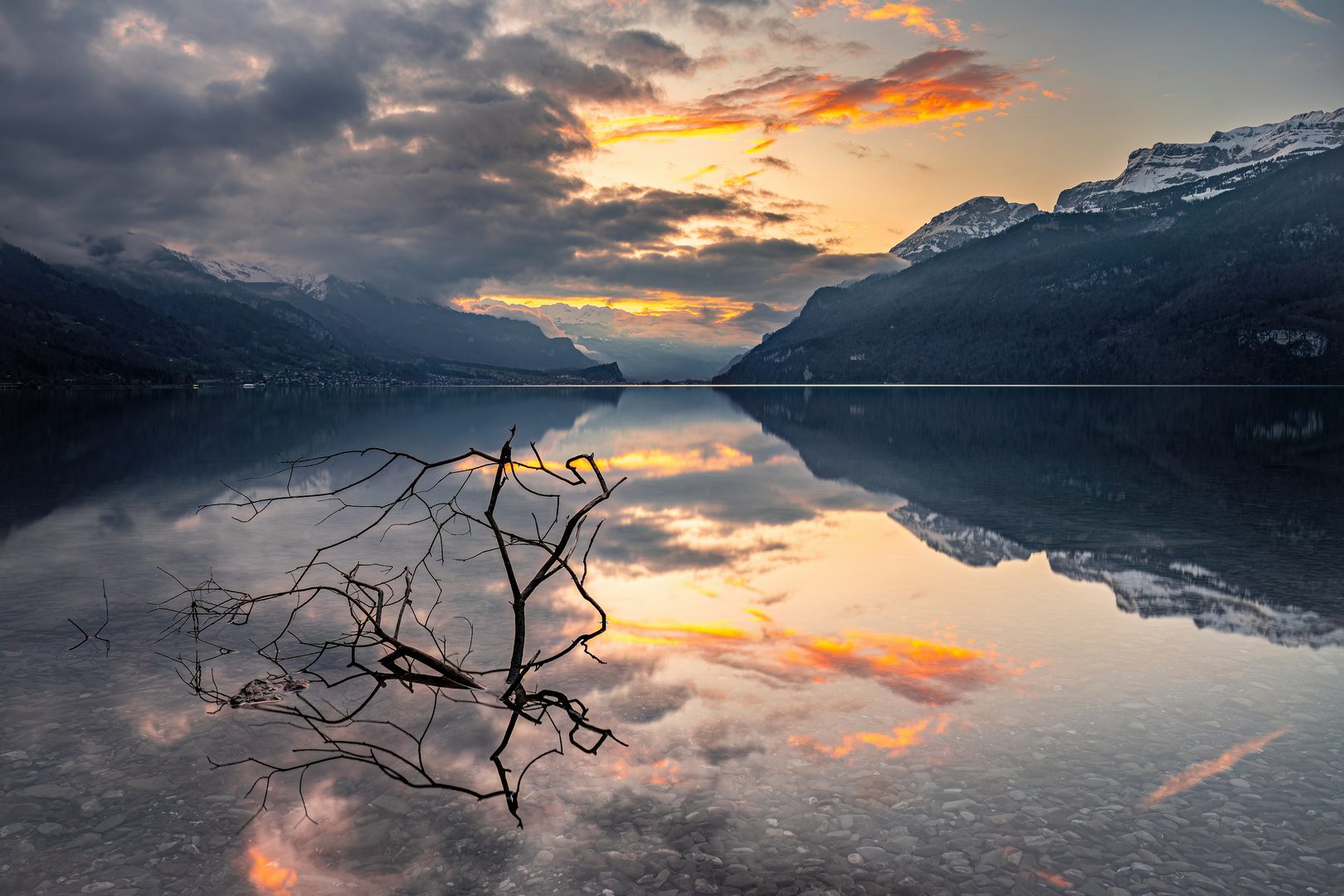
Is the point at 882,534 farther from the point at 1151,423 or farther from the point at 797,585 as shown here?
the point at 1151,423

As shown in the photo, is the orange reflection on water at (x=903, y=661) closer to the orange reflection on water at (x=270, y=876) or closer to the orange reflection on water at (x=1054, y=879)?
the orange reflection on water at (x=1054, y=879)

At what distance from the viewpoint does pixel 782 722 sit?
8.20 meters

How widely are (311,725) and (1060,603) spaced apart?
11.4m

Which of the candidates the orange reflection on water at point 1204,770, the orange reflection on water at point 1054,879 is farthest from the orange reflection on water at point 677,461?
the orange reflection on water at point 1054,879

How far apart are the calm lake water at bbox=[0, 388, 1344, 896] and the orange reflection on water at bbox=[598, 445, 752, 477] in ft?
39.5

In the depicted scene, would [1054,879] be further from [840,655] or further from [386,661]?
[386,661]

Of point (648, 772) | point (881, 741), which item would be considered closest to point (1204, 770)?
point (881, 741)

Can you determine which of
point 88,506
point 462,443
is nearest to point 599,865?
point 88,506

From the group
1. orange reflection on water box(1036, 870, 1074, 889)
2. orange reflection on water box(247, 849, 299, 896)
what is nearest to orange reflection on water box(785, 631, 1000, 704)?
orange reflection on water box(1036, 870, 1074, 889)

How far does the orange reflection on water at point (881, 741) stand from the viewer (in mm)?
7520

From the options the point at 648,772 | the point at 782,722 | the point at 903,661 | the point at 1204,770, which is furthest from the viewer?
the point at 903,661

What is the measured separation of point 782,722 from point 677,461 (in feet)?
91.8

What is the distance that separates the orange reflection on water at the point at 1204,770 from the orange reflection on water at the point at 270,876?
23.1 feet

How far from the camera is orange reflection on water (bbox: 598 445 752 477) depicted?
1287 inches
